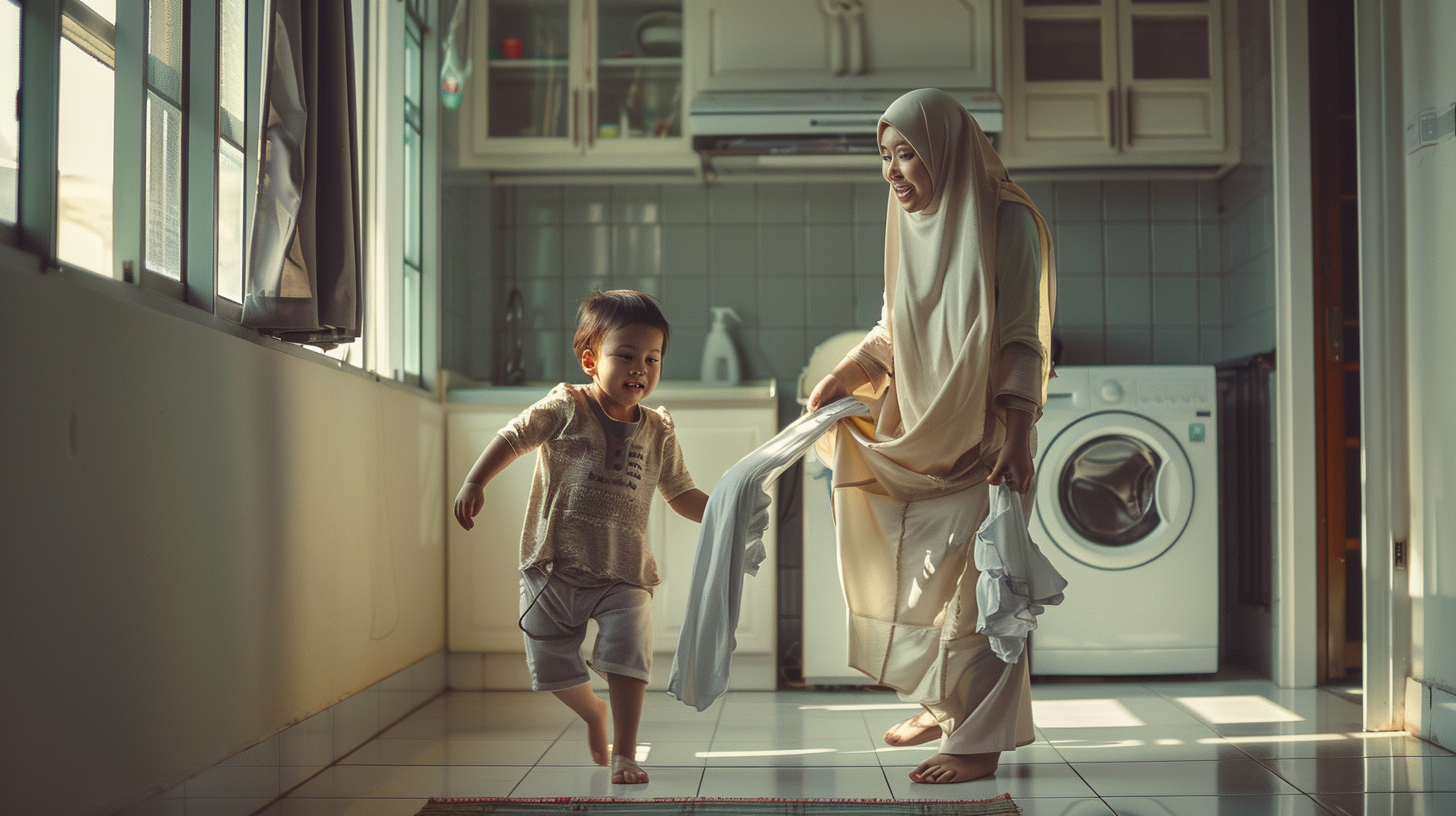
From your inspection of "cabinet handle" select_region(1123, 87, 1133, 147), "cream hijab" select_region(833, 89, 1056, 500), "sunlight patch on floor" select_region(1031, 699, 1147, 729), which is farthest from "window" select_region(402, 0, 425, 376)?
"cabinet handle" select_region(1123, 87, 1133, 147)

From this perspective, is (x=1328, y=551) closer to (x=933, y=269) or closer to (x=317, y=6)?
Result: (x=933, y=269)

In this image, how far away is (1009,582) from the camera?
1.77 meters

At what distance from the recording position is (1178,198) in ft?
11.8

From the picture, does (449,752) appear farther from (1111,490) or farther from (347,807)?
(1111,490)

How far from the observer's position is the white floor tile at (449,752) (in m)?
2.17

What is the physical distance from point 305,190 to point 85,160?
0.34 metres

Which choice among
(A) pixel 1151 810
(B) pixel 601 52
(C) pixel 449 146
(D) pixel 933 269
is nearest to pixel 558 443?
(D) pixel 933 269

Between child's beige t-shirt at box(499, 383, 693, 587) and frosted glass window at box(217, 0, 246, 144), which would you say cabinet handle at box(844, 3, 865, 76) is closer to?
child's beige t-shirt at box(499, 383, 693, 587)

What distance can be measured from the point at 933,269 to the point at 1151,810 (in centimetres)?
96

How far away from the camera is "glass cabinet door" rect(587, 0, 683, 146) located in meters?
3.39

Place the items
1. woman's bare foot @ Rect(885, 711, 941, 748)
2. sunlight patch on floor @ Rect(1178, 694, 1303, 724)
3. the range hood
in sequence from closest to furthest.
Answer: woman's bare foot @ Rect(885, 711, 941, 748)
sunlight patch on floor @ Rect(1178, 694, 1303, 724)
the range hood

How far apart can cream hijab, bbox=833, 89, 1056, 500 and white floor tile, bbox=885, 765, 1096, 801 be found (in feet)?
1.65

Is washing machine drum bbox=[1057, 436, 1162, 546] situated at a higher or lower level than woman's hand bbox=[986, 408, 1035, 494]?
lower

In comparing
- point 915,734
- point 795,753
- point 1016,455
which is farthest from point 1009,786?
point 1016,455
